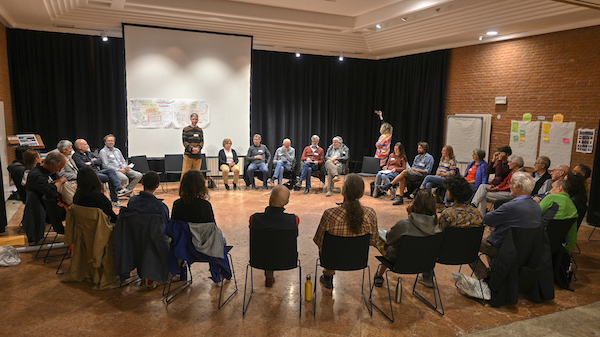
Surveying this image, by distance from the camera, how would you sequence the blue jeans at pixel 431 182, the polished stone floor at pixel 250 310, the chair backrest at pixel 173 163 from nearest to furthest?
the polished stone floor at pixel 250 310 < the blue jeans at pixel 431 182 < the chair backrest at pixel 173 163

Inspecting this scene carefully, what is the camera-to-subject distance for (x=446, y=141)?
30.5 feet

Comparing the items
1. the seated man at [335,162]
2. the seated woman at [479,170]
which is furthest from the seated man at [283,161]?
the seated woman at [479,170]

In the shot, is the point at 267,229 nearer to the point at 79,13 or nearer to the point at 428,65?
the point at 79,13

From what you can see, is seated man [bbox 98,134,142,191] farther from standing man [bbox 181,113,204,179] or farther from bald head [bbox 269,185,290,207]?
bald head [bbox 269,185,290,207]

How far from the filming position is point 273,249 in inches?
131

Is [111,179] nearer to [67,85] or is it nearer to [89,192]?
[67,85]

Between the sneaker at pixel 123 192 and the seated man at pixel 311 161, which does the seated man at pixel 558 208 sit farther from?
the sneaker at pixel 123 192

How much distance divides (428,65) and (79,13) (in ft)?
24.6

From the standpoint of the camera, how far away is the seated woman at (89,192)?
12.1 ft

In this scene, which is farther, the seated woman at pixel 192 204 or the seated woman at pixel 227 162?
the seated woman at pixel 227 162

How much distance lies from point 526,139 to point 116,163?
767 centimetres

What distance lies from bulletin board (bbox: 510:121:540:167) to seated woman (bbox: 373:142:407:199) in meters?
2.18

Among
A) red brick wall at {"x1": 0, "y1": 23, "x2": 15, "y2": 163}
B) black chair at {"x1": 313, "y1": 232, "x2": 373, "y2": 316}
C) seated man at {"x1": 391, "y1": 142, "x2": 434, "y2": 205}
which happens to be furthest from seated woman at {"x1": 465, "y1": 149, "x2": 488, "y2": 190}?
red brick wall at {"x1": 0, "y1": 23, "x2": 15, "y2": 163}

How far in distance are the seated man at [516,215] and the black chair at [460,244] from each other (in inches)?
7.2
